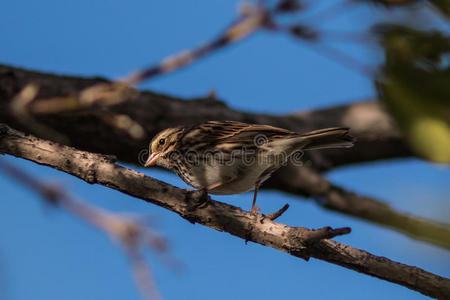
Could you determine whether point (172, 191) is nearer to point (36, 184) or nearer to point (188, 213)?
point (188, 213)

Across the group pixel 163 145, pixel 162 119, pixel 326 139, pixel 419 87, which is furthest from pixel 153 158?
pixel 419 87

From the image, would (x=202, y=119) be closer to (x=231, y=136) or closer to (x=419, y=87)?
(x=231, y=136)

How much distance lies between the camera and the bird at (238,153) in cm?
442

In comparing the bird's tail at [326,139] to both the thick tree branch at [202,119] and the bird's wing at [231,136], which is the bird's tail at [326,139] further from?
the thick tree branch at [202,119]

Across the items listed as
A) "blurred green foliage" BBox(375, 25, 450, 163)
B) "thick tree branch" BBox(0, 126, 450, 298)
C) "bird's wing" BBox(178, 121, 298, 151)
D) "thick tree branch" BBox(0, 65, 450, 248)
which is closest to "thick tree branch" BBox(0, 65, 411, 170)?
"thick tree branch" BBox(0, 65, 450, 248)

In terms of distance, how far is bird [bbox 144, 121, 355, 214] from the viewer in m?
4.42

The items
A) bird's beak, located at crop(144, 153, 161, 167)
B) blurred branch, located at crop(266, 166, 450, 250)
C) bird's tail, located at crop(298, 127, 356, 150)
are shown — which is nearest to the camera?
bird's tail, located at crop(298, 127, 356, 150)

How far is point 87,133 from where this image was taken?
19.0 ft

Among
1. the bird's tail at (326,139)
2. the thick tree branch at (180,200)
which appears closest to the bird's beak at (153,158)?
the bird's tail at (326,139)

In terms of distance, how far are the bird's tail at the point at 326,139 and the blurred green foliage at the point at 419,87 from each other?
261cm

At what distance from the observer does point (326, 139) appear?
14.2 feet

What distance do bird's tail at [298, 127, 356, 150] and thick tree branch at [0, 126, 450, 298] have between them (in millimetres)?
1052

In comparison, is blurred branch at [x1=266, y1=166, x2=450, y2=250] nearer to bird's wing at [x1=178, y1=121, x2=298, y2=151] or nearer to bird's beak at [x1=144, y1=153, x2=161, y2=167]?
bird's wing at [x1=178, y1=121, x2=298, y2=151]

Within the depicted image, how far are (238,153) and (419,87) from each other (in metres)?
3.24
